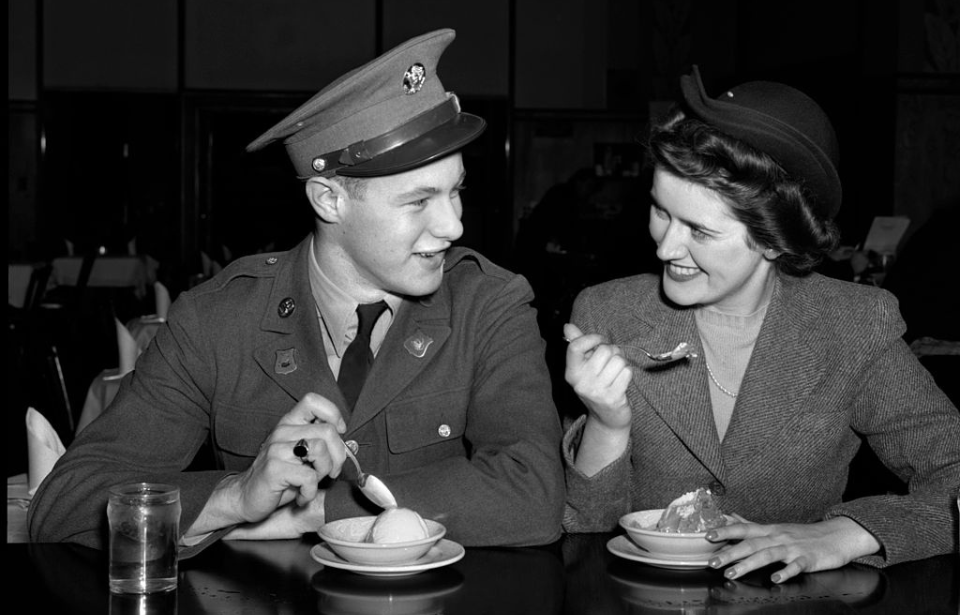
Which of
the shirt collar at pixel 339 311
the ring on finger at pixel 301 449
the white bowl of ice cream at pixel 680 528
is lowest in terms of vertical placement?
the white bowl of ice cream at pixel 680 528

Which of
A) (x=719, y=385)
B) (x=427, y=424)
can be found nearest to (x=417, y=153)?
(x=427, y=424)

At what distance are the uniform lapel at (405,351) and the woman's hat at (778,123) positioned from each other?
21.6 inches

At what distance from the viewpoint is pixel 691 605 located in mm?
1408

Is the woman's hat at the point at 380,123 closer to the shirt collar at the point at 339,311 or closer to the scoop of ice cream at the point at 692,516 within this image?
the shirt collar at the point at 339,311

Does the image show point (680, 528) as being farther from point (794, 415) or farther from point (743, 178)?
point (743, 178)

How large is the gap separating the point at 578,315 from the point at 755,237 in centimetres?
37

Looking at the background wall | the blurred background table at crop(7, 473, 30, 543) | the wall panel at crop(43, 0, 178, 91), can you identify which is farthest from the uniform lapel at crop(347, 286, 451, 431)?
the wall panel at crop(43, 0, 178, 91)

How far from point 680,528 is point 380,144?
75 cm

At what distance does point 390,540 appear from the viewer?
151 centimetres

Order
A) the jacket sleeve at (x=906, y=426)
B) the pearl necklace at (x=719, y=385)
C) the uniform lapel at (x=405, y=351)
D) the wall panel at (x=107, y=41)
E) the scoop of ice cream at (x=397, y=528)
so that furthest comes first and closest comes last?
the wall panel at (x=107, y=41), the pearl necklace at (x=719, y=385), the uniform lapel at (x=405, y=351), the jacket sleeve at (x=906, y=426), the scoop of ice cream at (x=397, y=528)

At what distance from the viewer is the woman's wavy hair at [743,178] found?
1916 mm

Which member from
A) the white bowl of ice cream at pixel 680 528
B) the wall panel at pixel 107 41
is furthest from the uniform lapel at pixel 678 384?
the wall panel at pixel 107 41

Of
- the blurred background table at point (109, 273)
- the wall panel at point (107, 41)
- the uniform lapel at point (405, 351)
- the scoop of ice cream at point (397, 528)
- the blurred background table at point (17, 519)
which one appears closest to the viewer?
the scoop of ice cream at point (397, 528)

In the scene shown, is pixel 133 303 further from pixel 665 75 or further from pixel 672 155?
pixel 672 155
